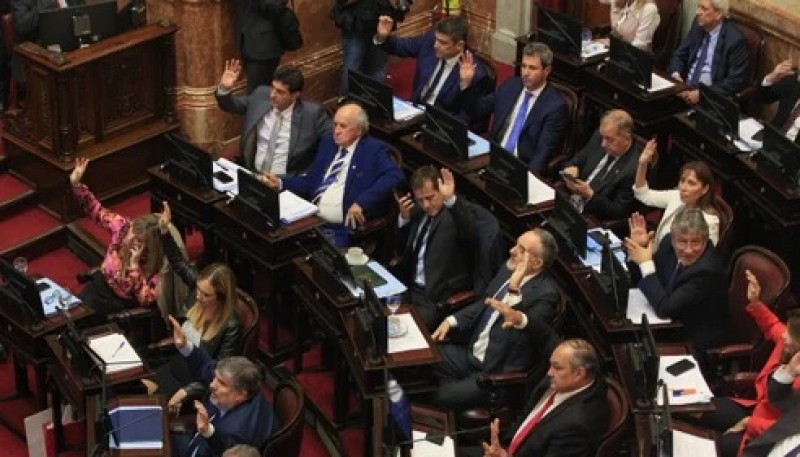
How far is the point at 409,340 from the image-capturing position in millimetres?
6938

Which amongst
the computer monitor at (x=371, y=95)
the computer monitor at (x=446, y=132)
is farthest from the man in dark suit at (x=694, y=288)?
the computer monitor at (x=371, y=95)

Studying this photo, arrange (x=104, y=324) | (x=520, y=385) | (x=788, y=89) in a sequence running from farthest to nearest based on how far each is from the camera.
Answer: (x=788, y=89), (x=104, y=324), (x=520, y=385)

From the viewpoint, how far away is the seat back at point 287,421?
245 inches

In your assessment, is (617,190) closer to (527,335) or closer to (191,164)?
(527,335)

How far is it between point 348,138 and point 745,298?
234 centimetres

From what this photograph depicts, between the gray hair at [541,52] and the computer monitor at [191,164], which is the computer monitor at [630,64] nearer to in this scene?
the gray hair at [541,52]

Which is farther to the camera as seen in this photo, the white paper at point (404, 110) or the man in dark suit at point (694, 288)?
the white paper at point (404, 110)

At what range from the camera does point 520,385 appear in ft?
22.5

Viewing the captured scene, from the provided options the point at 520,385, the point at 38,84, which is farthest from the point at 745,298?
the point at 38,84

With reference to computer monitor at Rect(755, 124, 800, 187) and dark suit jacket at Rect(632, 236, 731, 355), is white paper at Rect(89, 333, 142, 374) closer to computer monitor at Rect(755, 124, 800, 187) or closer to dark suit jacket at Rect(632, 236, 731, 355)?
dark suit jacket at Rect(632, 236, 731, 355)

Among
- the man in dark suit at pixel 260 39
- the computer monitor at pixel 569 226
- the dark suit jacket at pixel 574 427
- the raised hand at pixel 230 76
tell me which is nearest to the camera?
the dark suit jacket at pixel 574 427

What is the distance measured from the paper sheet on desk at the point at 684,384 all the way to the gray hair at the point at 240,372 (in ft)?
5.52

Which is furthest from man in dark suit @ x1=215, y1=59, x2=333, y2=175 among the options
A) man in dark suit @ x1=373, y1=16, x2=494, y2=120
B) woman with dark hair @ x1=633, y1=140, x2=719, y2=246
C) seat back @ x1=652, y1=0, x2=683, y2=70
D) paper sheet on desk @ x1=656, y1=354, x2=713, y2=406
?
paper sheet on desk @ x1=656, y1=354, x2=713, y2=406

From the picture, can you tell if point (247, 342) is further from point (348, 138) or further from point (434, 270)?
point (348, 138)
